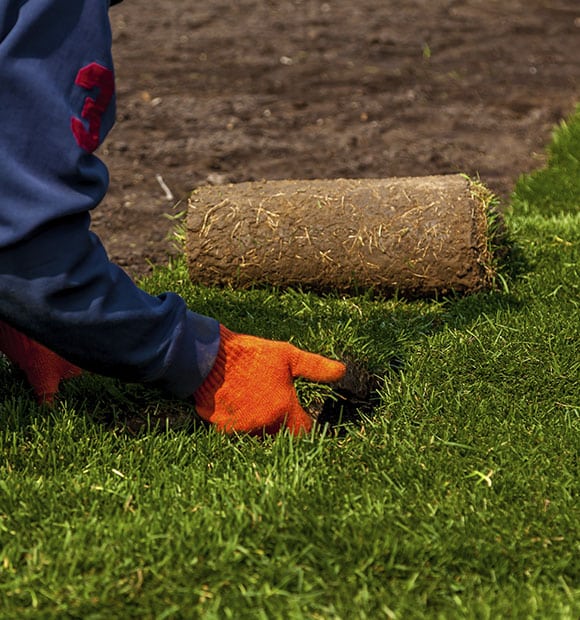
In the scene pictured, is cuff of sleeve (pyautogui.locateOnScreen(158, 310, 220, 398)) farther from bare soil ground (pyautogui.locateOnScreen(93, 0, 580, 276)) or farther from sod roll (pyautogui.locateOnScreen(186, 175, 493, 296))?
bare soil ground (pyautogui.locateOnScreen(93, 0, 580, 276))

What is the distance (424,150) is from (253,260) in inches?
91.8

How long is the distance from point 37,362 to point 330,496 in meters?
1.17

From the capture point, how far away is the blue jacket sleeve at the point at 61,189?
220cm

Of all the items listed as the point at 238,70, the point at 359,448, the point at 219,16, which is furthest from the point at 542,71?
the point at 359,448

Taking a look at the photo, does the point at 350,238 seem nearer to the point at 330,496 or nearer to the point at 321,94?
the point at 330,496

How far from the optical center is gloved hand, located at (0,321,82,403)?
122 inches

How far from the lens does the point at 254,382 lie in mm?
2799

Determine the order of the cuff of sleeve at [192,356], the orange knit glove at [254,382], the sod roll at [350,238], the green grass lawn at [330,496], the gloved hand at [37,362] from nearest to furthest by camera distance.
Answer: the green grass lawn at [330,496], the cuff of sleeve at [192,356], the orange knit glove at [254,382], the gloved hand at [37,362], the sod roll at [350,238]

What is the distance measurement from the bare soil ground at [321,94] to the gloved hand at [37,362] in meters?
1.30

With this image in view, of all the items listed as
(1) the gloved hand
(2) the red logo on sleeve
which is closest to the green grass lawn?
(1) the gloved hand

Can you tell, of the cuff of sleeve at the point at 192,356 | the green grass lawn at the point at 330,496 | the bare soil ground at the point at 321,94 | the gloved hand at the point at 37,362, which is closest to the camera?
the green grass lawn at the point at 330,496

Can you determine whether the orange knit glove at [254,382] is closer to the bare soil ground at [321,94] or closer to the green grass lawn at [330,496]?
the green grass lawn at [330,496]

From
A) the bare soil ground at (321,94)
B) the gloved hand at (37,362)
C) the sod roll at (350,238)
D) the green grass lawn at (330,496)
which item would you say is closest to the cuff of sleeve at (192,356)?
the green grass lawn at (330,496)

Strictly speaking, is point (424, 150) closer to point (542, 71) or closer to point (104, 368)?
point (542, 71)
